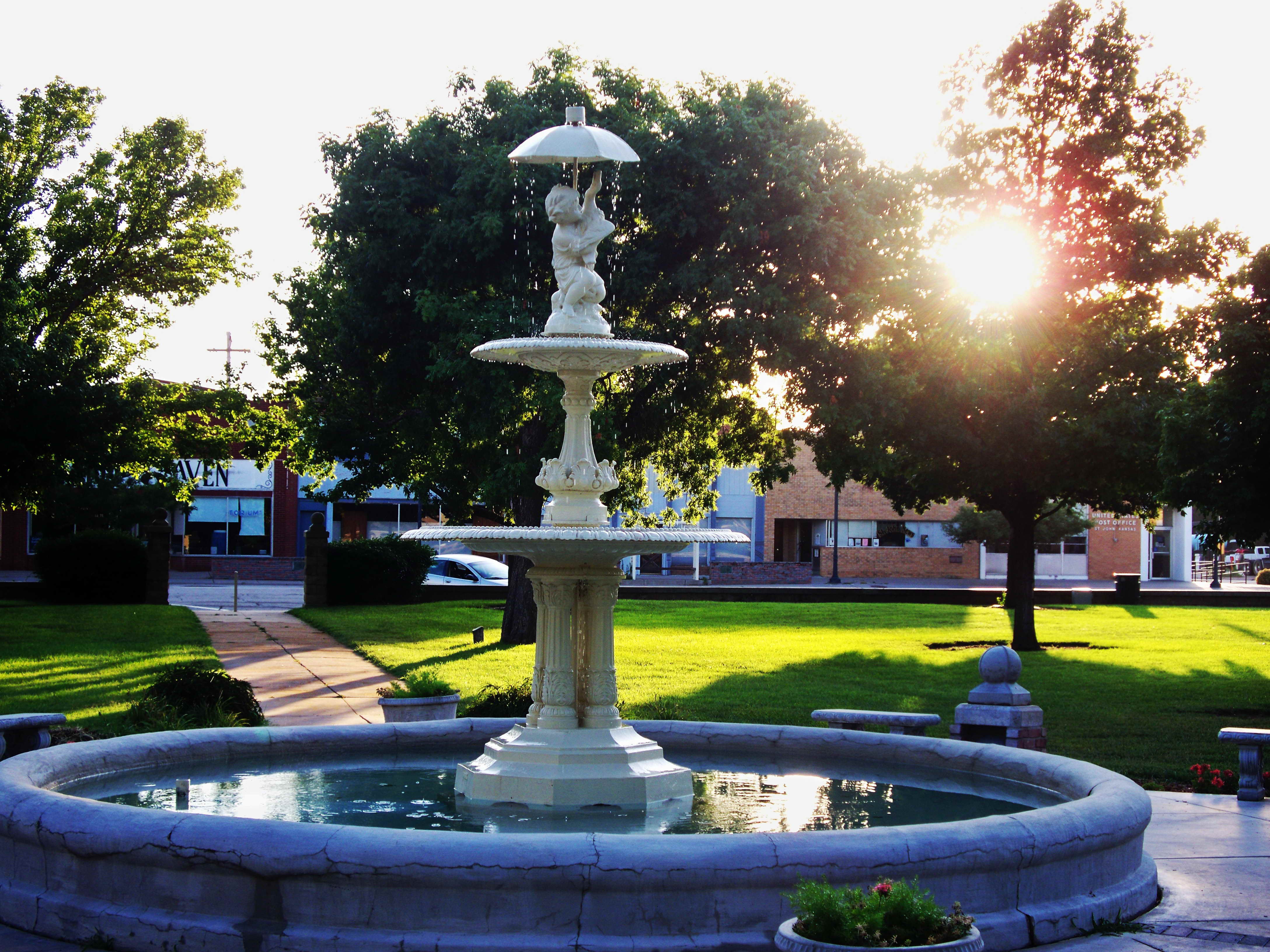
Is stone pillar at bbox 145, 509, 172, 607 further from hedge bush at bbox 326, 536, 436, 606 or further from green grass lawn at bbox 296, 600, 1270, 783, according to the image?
green grass lawn at bbox 296, 600, 1270, 783

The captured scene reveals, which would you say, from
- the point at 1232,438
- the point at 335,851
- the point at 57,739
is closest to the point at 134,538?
the point at 57,739

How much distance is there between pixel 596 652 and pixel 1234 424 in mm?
9949

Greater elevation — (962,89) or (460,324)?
(962,89)

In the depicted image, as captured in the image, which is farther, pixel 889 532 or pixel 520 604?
pixel 889 532

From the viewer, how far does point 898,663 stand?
869 inches

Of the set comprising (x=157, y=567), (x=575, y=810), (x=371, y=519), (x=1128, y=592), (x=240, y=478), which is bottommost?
(x=1128, y=592)

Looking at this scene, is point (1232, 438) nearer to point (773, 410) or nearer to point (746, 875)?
point (773, 410)

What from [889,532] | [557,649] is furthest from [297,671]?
[889,532]

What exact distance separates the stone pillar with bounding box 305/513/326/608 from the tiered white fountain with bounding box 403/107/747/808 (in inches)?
1021

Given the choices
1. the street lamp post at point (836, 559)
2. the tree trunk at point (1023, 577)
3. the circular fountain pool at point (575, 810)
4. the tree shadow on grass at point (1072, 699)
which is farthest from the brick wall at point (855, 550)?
the circular fountain pool at point (575, 810)

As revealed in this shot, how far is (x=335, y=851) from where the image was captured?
5.26m

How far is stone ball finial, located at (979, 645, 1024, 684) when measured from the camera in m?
10.4

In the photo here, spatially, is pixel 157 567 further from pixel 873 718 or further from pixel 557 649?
pixel 557 649

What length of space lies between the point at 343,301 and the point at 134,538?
13.1 meters
